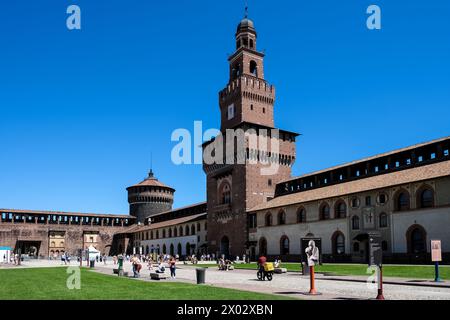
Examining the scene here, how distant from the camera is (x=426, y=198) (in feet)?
130

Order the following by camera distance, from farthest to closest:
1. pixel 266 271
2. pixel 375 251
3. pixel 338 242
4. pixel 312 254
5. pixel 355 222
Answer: pixel 338 242 → pixel 355 222 → pixel 266 271 → pixel 312 254 → pixel 375 251

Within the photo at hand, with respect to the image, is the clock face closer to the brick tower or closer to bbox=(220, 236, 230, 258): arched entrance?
the brick tower

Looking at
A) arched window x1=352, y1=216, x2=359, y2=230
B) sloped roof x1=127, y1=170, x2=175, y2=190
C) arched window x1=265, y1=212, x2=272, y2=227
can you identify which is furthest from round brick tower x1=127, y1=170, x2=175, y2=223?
arched window x1=352, y1=216, x2=359, y2=230

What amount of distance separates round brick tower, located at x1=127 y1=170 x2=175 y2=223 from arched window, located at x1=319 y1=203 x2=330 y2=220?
60.5 meters

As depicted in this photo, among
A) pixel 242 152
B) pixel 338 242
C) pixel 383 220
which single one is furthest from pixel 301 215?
pixel 242 152

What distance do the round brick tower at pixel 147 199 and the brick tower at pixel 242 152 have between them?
37614mm

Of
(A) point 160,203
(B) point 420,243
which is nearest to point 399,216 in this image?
(B) point 420,243

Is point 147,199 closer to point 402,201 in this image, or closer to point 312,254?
point 402,201

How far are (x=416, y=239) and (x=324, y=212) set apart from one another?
12016mm

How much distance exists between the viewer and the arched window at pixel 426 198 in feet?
128

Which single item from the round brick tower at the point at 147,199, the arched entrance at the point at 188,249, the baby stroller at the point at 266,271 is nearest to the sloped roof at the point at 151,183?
the round brick tower at the point at 147,199

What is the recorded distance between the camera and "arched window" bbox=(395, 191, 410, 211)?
41.3 meters

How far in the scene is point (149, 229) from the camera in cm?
9544
